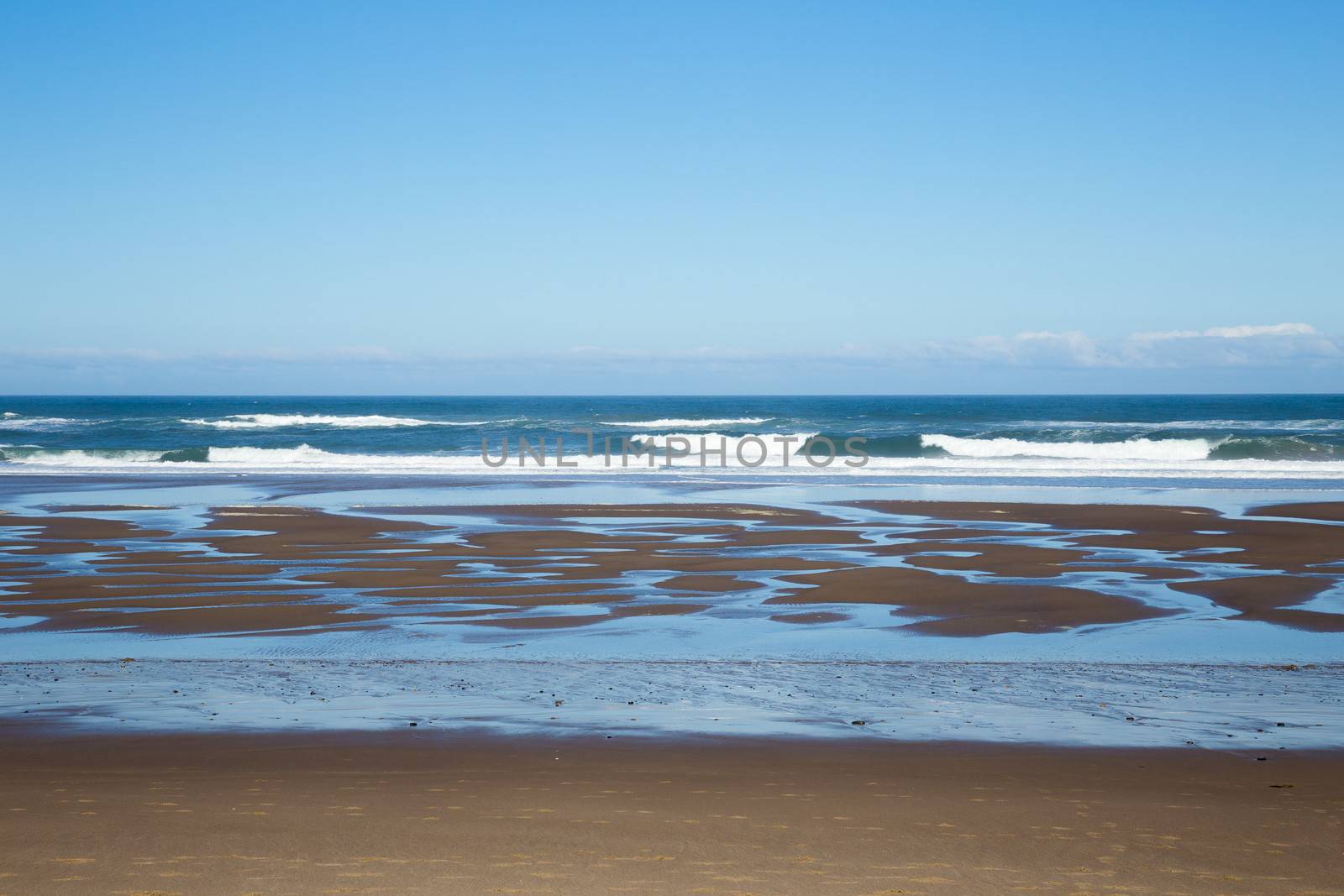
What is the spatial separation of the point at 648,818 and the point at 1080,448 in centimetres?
4463

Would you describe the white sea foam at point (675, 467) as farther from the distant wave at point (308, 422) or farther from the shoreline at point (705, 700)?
the shoreline at point (705, 700)

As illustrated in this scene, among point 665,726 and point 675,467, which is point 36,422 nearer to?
point 675,467

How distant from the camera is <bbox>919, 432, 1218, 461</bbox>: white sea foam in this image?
4484 centimetres

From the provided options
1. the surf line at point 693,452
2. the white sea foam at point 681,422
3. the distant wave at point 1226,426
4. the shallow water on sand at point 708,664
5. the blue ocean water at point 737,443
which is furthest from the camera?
the white sea foam at point 681,422

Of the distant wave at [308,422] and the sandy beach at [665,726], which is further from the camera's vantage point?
the distant wave at [308,422]

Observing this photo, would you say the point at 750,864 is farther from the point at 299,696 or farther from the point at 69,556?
the point at 69,556

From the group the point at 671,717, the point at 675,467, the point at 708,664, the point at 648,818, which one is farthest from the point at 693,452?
the point at 648,818

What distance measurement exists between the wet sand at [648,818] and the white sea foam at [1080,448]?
132ft

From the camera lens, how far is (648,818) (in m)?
5.13

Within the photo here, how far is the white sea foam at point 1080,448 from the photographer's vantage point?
4484 centimetres

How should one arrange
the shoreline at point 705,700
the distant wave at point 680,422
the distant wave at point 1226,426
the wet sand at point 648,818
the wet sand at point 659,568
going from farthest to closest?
the distant wave at point 680,422 < the distant wave at point 1226,426 < the wet sand at point 659,568 < the shoreline at point 705,700 < the wet sand at point 648,818

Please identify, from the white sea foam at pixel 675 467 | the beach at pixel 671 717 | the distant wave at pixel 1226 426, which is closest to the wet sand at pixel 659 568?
the beach at pixel 671 717

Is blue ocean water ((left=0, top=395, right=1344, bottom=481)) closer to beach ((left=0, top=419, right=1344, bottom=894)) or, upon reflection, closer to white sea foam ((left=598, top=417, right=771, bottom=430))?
white sea foam ((left=598, top=417, right=771, bottom=430))

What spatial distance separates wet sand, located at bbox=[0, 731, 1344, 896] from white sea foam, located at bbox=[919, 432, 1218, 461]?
132ft
